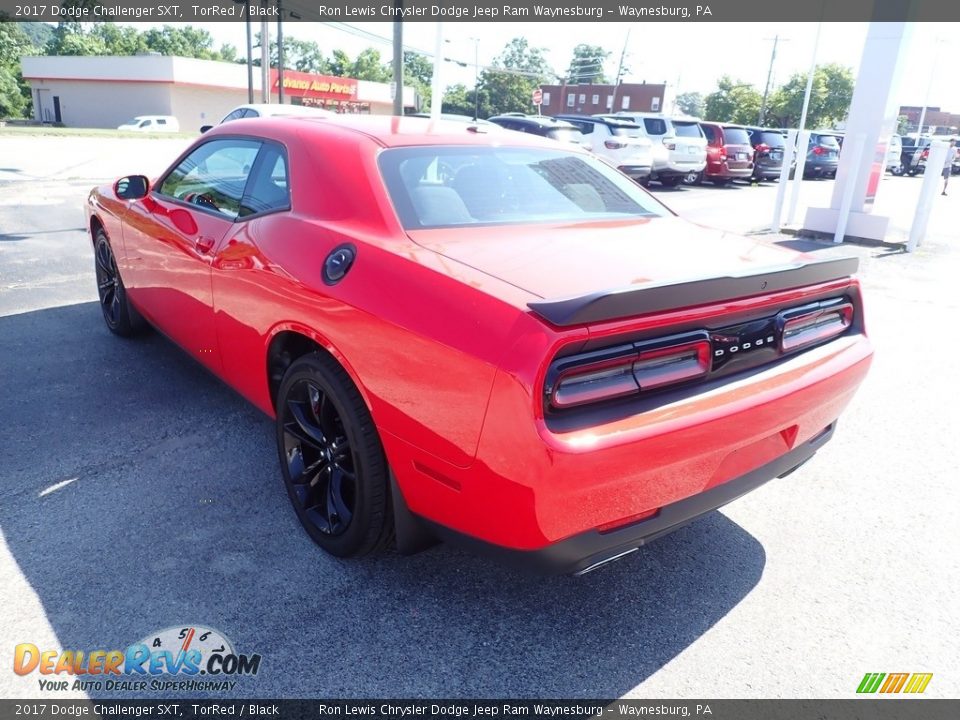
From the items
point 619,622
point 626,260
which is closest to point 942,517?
point 619,622

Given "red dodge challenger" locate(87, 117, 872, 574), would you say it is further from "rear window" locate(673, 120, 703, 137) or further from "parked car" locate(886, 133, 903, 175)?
"parked car" locate(886, 133, 903, 175)

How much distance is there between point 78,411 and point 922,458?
4.57 meters

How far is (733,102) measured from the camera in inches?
2709

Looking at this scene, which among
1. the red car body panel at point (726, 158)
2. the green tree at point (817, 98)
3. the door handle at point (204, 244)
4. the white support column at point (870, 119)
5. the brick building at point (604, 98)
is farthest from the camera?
the brick building at point (604, 98)

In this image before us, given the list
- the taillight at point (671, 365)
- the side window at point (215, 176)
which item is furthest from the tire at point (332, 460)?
the side window at point (215, 176)

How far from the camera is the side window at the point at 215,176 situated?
3.35 metres

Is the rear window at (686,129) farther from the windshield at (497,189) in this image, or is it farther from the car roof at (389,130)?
the windshield at (497,189)

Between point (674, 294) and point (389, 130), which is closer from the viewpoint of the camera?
point (674, 294)

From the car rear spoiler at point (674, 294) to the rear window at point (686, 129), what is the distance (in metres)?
18.0

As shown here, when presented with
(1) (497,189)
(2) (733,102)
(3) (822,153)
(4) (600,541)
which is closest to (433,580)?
(4) (600,541)

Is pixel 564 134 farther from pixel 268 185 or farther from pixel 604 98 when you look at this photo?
pixel 604 98

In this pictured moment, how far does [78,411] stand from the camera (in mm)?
3826

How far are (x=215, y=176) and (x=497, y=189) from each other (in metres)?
1.57

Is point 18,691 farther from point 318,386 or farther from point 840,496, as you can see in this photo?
point 840,496
